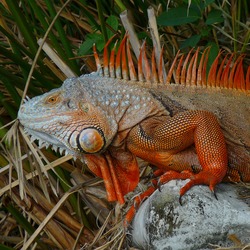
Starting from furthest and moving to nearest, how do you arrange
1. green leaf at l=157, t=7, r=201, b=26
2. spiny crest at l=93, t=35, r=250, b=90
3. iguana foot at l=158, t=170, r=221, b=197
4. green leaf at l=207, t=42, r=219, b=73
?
green leaf at l=207, t=42, r=219, b=73 → green leaf at l=157, t=7, r=201, b=26 → spiny crest at l=93, t=35, r=250, b=90 → iguana foot at l=158, t=170, r=221, b=197

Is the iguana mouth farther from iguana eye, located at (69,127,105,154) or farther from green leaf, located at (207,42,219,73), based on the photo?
green leaf, located at (207,42,219,73)

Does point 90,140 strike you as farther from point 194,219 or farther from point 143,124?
point 194,219

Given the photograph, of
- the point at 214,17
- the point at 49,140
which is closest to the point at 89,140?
the point at 49,140

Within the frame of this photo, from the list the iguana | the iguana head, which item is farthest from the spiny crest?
the iguana head

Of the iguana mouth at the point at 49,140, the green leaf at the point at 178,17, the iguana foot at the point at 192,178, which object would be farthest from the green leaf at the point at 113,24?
the iguana foot at the point at 192,178

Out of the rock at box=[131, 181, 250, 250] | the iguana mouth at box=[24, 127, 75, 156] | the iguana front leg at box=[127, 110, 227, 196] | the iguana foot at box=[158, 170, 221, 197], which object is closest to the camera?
the rock at box=[131, 181, 250, 250]

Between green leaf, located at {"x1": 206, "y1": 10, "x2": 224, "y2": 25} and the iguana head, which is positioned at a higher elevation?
the iguana head
